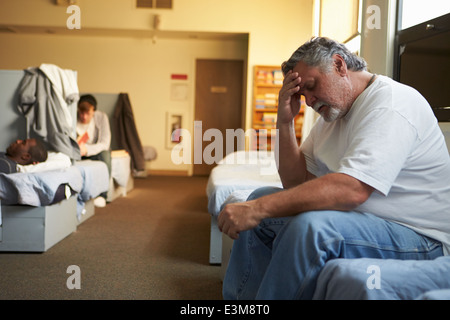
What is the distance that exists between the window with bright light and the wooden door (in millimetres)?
5167

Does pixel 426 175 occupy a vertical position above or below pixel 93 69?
below

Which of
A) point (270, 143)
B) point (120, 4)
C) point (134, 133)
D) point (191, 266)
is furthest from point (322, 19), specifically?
point (191, 266)

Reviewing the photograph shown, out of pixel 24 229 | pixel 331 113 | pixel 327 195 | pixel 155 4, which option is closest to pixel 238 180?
pixel 24 229

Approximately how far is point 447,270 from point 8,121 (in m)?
2.82

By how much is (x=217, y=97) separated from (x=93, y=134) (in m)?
3.33

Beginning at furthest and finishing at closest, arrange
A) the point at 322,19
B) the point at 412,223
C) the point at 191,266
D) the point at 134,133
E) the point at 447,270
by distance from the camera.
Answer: the point at 134,133
the point at 322,19
the point at 191,266
the point at 412,223
the point at 447,270

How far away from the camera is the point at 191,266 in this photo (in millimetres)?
2225

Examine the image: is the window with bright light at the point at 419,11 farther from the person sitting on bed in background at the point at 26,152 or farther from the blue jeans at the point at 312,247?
the person sitting on bed in background at the point at 26,152

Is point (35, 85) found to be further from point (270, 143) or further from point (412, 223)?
point (270, 143)

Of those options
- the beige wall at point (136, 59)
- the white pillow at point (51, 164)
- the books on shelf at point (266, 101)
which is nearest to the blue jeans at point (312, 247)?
the white pillow at point (51, 164)

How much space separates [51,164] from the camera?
2.73 m

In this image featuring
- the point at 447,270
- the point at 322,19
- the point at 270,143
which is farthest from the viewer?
the point at 270,143

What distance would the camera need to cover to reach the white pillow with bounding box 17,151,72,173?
2.57m

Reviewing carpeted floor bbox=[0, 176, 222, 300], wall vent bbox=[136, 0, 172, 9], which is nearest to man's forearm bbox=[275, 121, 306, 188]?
carpeted floor bbox=[0, 176, 222, 300]
